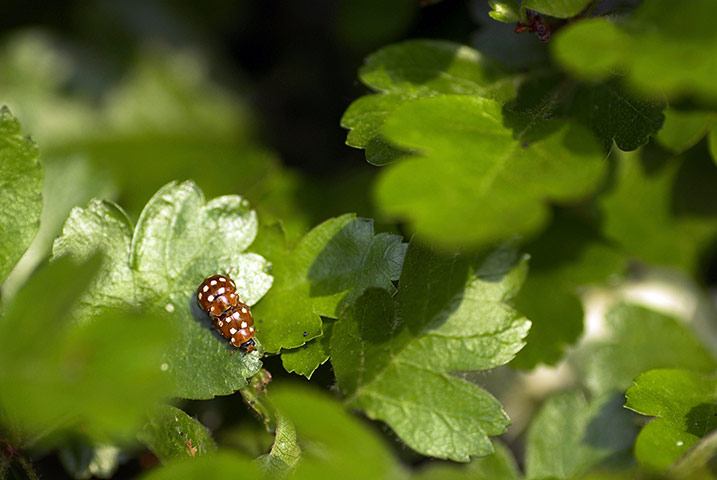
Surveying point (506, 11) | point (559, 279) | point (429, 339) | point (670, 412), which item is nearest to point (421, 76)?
point (506, 11)

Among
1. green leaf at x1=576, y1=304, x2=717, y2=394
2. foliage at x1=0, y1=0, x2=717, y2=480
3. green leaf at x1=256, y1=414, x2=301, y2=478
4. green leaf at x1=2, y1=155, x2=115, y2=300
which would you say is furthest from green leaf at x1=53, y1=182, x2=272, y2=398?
green leaf at x1=576, y1=304, x2=717, y2=394

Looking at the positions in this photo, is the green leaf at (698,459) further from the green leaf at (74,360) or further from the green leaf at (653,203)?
the green leaf at (653,203)

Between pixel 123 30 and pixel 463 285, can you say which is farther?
pixel 123 30

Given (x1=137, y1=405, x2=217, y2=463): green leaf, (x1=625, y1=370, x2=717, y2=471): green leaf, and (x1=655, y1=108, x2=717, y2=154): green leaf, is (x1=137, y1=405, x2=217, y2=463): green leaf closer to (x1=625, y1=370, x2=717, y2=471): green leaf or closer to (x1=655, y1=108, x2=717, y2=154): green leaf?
(x1=625, y1=370, x2=717, y2=471): green leaf

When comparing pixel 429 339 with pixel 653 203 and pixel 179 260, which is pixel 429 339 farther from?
pixel 653 203

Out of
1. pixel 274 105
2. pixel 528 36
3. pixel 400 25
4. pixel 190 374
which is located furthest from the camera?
pixel 274 105

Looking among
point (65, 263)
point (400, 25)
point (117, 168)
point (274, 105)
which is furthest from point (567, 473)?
point (274, 105)

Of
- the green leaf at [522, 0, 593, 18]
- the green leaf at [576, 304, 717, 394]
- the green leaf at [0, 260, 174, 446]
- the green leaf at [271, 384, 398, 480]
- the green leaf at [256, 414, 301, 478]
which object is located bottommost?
the green leaf at [576, 304, 717, 394]

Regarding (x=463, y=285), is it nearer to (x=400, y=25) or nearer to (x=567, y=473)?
(x=567, y=473)
